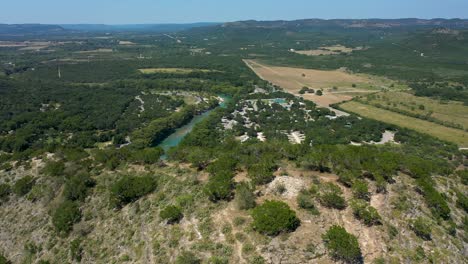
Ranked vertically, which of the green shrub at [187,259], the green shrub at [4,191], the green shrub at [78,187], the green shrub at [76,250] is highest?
the green shrub at [187,259]

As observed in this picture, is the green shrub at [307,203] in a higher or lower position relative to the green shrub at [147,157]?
higher

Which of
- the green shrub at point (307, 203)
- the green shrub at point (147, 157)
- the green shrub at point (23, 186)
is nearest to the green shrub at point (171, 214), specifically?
the green shrub at point (307, 203)

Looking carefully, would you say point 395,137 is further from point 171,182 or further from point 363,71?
point 363,71

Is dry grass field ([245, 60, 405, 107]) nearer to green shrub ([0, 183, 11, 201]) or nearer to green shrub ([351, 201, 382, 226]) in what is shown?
green shrub ([351, 201, 382, 226])

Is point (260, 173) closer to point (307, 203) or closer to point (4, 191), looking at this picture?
point (307, 203)

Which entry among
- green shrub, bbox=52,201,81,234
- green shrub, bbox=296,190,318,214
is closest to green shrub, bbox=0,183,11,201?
green shrub, bbox=52,201,81,234

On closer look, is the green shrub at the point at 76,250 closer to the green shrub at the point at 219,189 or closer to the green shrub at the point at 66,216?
the green shrub at the point at 66,216
